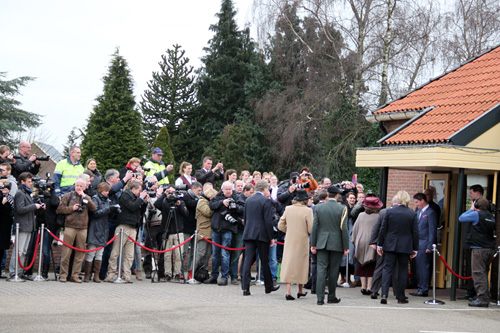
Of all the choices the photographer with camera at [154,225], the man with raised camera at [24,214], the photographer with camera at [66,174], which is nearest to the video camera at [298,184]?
the photographer with camera at [154,225]

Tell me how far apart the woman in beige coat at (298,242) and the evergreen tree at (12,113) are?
3394 cm

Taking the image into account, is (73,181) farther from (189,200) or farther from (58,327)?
(58,327)

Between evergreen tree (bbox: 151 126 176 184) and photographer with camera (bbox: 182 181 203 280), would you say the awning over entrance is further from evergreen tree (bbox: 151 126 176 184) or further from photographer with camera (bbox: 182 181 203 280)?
evergreen tree (bbox: 151 126 176 184)

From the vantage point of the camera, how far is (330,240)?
12266 millimetres

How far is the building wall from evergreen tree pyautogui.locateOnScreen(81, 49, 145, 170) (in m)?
27.0

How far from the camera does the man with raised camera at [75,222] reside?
13.4m

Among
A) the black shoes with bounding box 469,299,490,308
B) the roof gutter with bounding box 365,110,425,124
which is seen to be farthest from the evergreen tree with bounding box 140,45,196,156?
the black shoes with bounding box 469,299,490,308

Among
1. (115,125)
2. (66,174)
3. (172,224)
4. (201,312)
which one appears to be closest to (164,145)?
(115,125)

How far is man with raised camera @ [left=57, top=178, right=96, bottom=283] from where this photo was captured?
1338cm

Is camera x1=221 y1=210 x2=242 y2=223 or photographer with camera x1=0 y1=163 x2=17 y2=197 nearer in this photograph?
photographer with camera x1=0 y1=163 x2=17 y2=197

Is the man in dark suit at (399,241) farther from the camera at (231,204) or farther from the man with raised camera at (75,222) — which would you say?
the man with raised camera at (75,222)

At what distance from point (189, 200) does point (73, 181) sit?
96.1 inches

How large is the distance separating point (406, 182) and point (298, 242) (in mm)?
5433

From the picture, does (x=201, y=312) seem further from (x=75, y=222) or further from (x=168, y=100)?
(x=168, y=100)
